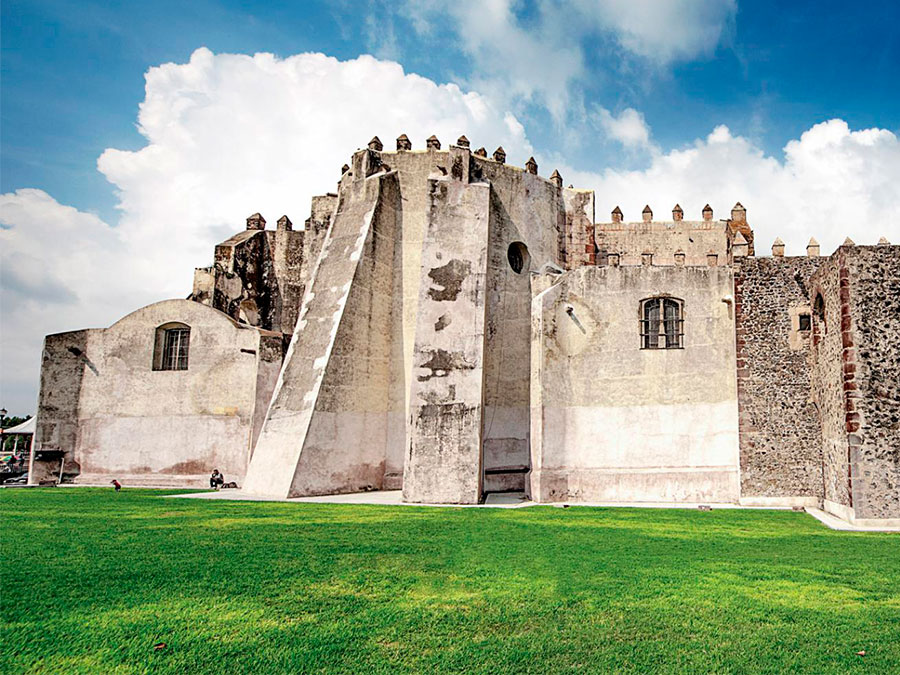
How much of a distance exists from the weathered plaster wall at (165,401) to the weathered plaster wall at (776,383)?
1241 centimetres

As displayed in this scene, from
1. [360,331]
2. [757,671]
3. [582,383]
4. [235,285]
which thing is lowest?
[757,671]

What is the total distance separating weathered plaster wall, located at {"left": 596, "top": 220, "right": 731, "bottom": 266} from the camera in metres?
24.8

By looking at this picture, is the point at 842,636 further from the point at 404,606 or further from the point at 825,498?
the point at 825,498

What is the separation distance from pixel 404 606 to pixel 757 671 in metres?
2.90

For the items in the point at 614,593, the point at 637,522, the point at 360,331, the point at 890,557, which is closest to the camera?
the point at 614,593

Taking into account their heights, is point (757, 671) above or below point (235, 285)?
below

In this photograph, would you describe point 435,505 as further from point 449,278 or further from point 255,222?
point 255,222

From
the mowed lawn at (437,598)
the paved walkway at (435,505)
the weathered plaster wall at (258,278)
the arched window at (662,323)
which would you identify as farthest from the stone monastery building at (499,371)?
the mowed lawn at (437,598)

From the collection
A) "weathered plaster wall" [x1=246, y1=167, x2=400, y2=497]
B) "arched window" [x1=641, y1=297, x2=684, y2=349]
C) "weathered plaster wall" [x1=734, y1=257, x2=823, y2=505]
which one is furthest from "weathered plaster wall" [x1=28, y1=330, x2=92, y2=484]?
"weathered plaster wall" [x1=734, y1=257, x2=823, y2=505]

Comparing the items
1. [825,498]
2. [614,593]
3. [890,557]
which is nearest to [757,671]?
[614,593]

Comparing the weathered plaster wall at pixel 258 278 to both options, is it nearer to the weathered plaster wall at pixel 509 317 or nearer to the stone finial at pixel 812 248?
the weathered plaster wall at pixel 509 317

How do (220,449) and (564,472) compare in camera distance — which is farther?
(220,449)

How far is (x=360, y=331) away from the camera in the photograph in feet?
57.0

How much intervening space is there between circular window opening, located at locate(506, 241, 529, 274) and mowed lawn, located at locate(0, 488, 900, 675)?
9338 millimetres
